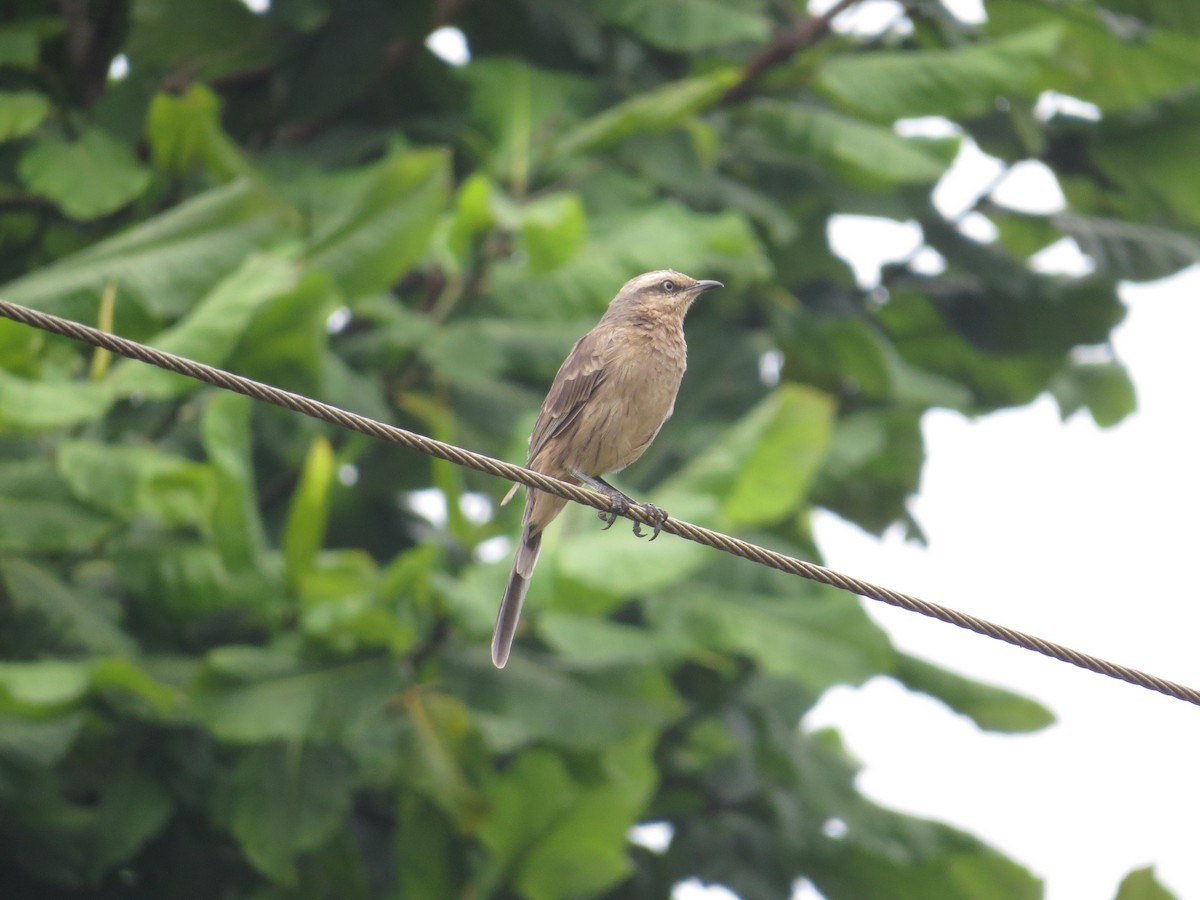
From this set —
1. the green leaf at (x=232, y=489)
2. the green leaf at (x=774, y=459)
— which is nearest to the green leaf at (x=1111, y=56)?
the green leaf at (x=774, y=459)

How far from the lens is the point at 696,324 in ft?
28.8

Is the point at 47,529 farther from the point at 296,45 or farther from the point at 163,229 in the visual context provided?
the point at 296,45

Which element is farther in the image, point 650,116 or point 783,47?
point 783,47

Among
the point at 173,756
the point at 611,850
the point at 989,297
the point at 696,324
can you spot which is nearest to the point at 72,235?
the point at 173,756

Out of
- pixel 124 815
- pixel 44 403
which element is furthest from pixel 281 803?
pixel 44 403

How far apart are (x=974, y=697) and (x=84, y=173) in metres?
5.32

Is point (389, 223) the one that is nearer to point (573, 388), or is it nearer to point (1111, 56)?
point (573, 388)

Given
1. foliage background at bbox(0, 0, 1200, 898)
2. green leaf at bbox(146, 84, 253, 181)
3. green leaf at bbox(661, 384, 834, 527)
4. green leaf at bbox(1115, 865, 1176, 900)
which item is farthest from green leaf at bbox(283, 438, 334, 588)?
green leaf at bbox(1115, 865, 1176, 900)

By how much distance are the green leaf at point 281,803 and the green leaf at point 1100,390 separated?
6.18 metres

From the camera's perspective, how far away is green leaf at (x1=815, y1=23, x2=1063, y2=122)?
780cm

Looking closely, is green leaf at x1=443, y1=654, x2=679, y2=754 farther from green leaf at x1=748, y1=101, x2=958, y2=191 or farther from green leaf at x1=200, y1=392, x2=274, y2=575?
green leaf at x1=748, y1=101, x2=958, y2=191

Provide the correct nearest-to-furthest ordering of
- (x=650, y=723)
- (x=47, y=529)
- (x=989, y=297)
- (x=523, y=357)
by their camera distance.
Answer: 1. (x=47, y=529)
2. (x=650, y=723)
3. (x=523, y=357)
4. (x=989, y=297)

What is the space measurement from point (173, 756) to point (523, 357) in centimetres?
262

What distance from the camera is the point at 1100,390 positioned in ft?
34.9
